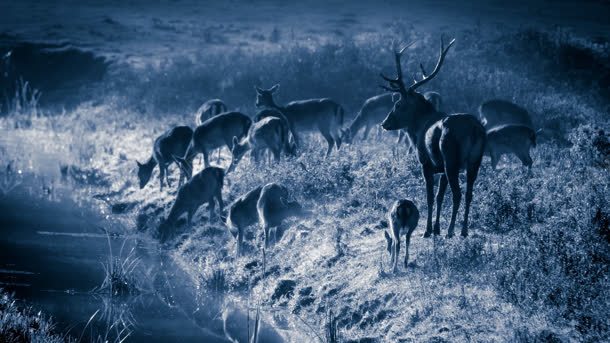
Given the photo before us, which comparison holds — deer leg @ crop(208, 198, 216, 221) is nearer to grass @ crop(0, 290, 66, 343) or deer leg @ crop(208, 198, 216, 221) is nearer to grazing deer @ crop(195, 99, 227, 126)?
grazing deer @ crop(195, 99, 227, 126)

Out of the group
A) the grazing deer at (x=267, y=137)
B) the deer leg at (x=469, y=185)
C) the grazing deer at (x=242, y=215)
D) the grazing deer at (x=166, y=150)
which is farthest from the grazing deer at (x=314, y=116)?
the deer leg at (x=469, y=185)

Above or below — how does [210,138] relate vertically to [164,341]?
above

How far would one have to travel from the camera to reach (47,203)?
15.9 metres

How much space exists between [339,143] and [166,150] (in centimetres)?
386

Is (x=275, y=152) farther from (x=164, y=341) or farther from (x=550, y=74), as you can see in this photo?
(x=550, y=74)

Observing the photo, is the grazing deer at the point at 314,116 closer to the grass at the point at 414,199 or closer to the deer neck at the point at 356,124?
the grass at the point at 414,199

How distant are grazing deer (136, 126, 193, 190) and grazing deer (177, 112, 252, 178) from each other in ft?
1.09

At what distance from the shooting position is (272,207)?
37.3ft

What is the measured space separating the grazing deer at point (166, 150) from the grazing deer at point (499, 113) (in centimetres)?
651

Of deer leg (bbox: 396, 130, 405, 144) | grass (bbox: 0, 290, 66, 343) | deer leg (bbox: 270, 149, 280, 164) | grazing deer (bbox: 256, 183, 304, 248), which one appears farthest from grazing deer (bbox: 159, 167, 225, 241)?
deer leg (bbox: 396, 130, 405, 144)

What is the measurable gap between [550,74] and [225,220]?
45.4 ft

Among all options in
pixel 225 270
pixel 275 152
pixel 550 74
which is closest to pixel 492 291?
pixel 225 270

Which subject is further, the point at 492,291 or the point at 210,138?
the point at 210,138

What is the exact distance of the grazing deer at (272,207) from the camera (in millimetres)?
11281
